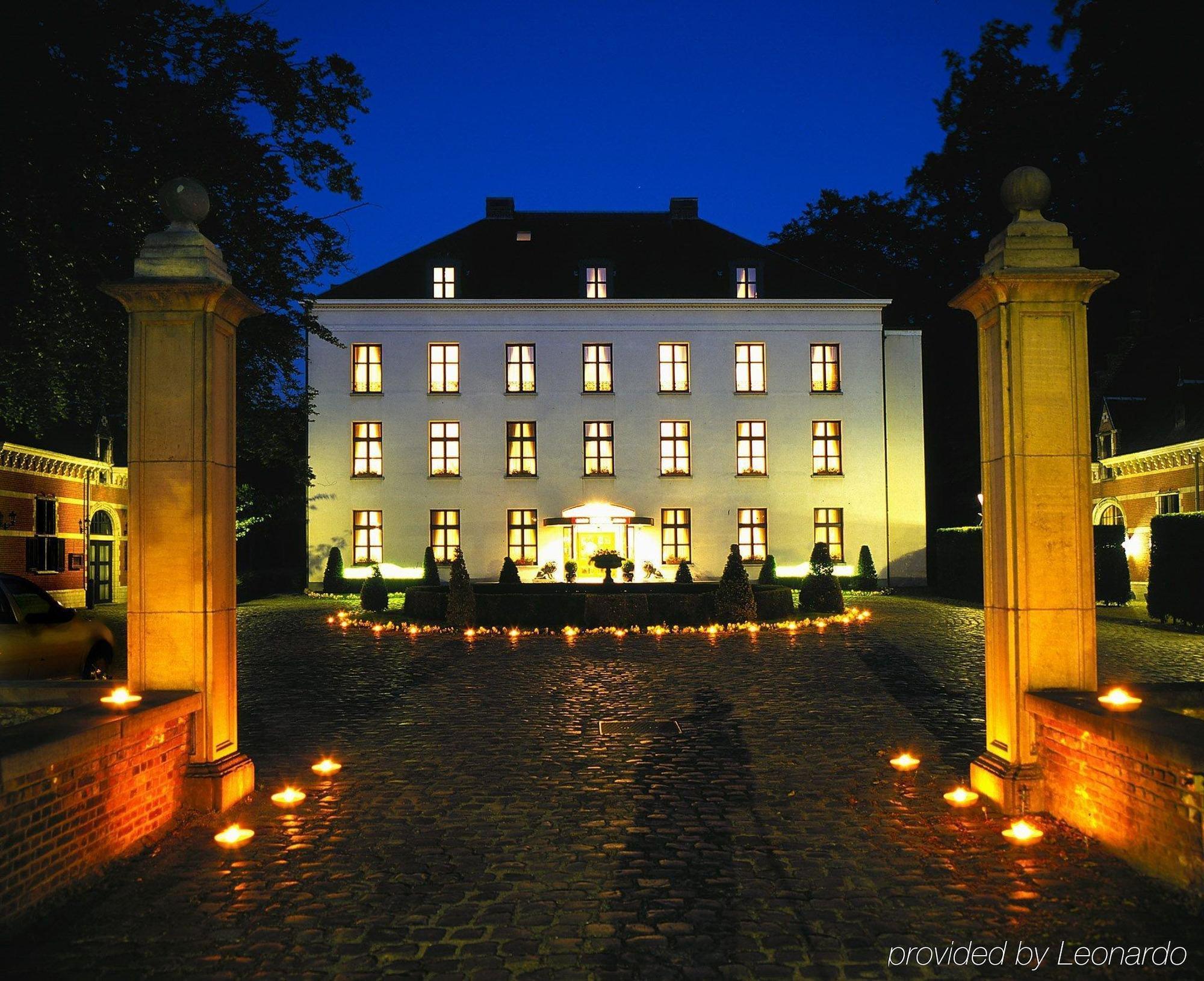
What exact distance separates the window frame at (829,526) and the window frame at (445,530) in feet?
43.8

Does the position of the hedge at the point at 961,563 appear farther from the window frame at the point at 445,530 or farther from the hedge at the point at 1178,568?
the window frame at the point at 445,530

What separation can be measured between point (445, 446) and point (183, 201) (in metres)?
28.8

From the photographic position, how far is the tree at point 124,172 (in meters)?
10.2

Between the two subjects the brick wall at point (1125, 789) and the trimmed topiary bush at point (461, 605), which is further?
the trimmed topiary bush at point (461, 605)

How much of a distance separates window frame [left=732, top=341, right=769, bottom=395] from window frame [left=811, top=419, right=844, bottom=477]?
232 centimetres

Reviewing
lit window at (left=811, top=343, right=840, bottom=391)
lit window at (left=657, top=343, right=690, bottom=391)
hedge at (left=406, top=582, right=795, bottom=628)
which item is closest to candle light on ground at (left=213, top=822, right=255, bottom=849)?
hedge at (left=406, top=582, right=795, bottom=628)

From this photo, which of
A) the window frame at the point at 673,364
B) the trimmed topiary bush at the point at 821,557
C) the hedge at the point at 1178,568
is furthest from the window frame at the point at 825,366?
the hedge at the point at 1178,568

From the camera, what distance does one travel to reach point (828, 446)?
118 feet

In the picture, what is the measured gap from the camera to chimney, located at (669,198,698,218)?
40125 mm

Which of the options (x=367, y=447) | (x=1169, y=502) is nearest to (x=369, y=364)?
(x=367, y=447)

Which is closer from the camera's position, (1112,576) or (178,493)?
(178,493)

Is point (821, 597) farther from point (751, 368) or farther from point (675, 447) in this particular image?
point (751, 368)

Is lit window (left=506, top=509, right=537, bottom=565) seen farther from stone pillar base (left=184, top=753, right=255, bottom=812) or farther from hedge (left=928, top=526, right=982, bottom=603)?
stone pillar base (left=184, top=753, right=255, bottom=812)

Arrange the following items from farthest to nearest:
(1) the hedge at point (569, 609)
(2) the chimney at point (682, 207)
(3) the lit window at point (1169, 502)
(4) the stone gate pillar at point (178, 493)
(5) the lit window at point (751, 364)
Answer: (2) the chimney at point (682, 207), (5) the lit window at point (751, 364), (3) the lit window at point (1169, 502), (1) the hedge at point (569, 609), (4) the stone gate pillar at point (178, 493)
